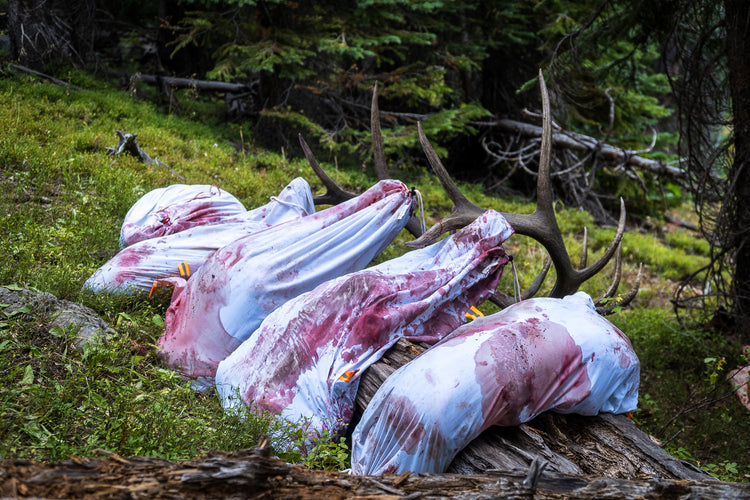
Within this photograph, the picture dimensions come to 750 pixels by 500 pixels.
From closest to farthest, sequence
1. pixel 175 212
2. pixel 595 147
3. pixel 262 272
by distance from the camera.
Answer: pixel 262 272
pixel 175 212
pixel 595 147

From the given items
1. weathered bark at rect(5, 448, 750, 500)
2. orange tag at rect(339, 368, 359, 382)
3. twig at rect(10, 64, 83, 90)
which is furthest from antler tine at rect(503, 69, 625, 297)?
twig at rect(10, 64, 83, 90)

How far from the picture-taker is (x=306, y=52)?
9.21 metres

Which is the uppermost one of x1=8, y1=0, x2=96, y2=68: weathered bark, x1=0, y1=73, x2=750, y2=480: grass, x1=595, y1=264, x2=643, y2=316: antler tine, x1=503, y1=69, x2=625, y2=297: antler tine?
x1=8, y1=0, x2=96, y2=68: weathered bark

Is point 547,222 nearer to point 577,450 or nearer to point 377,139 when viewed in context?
point 377,139

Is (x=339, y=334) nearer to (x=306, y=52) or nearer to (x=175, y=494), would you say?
(x=175, y=494)

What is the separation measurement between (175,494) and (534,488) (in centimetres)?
117

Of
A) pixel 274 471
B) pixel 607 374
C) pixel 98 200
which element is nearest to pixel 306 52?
pixel 98 200

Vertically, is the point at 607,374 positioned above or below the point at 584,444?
above

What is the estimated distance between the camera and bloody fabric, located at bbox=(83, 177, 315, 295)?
15.5ft

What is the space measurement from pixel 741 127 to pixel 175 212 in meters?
5.25

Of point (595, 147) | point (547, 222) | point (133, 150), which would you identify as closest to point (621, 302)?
point (547, 222)

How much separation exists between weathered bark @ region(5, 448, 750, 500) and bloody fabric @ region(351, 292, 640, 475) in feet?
1.96

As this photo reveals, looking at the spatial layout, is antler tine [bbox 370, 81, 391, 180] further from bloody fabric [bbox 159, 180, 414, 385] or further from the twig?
the twig

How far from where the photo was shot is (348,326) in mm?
3553
